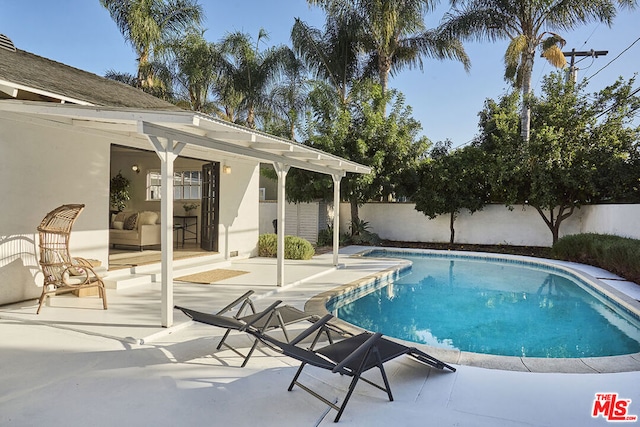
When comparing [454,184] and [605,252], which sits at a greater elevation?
[454,184]

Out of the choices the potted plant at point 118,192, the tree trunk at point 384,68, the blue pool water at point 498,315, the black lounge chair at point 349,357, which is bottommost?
the blue pool water at point 498,315

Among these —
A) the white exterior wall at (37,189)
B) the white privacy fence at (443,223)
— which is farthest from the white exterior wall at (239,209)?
the white privacy fence at (443,223)

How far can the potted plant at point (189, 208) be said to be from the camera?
13.0 m

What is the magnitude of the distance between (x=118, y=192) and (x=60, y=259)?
267 inches

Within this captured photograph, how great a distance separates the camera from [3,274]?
6.14 m

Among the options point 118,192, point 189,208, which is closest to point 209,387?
point 189,208

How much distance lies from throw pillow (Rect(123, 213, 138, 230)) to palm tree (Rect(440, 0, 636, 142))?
13.5m

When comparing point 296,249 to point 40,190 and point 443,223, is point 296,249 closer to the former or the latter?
point 40,190

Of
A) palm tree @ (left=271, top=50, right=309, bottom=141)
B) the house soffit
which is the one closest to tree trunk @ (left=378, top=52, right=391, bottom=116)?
palm tree @ (left=271, top=50, right=309, bottom=141)

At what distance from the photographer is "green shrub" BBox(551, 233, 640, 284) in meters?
9.42

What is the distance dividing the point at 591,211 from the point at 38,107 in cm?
1556

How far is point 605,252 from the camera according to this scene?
10750mm

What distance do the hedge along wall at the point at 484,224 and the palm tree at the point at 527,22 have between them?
3171 mm

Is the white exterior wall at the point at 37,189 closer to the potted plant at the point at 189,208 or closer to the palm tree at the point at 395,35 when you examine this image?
the potted plant at the point at 189,208
